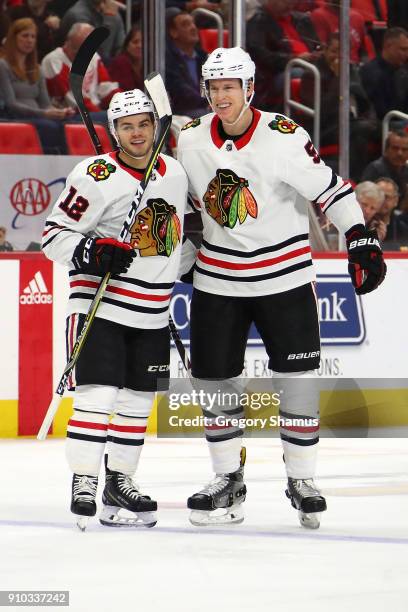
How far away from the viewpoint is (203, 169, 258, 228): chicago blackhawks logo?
11.1ft

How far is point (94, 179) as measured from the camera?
333cm

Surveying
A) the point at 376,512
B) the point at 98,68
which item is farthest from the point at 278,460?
the point at 98,68

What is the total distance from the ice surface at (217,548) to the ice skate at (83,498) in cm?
5

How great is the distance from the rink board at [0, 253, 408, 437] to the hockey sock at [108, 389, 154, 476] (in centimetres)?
189

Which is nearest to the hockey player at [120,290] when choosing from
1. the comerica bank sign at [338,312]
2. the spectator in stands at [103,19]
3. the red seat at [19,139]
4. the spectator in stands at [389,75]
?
the comerica bank sign at [338,312]

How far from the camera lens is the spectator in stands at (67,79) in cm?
661

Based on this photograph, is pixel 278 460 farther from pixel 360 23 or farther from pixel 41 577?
pixel 360 23

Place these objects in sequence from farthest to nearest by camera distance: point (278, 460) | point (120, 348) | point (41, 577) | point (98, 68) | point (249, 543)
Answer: point (98, 68) < point (278, 460) < point (120, 348) < point (249, 543) < point (41, 577)

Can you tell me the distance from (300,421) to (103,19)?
13.2 ft

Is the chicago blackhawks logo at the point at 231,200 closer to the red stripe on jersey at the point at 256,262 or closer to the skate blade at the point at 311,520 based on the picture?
the red stripe on jersey at the point at 256,262

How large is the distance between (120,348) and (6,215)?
8.65 feet

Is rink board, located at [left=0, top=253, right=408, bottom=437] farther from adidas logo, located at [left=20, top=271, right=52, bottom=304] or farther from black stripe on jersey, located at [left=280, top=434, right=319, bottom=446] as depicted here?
black stripe on jersey, located at [left=280, top=434, right=319, bottom=446]

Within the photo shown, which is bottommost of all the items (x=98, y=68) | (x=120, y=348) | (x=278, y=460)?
(x=278, y=460)

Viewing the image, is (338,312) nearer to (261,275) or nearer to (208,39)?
(208,39)
